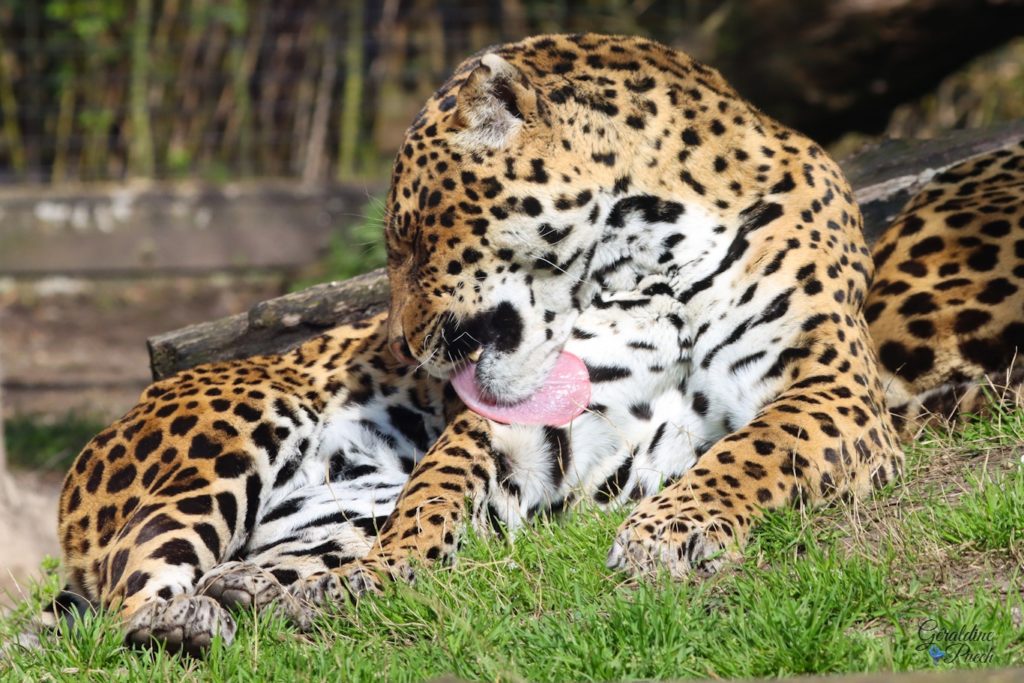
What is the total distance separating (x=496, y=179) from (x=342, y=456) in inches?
60.4

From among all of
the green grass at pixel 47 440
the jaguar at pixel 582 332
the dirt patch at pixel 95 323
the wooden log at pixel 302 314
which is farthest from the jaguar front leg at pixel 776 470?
the dirt patch at pixel 95 323

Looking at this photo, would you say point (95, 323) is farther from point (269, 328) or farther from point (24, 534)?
point (269, 328)

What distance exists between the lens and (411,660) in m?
4.09

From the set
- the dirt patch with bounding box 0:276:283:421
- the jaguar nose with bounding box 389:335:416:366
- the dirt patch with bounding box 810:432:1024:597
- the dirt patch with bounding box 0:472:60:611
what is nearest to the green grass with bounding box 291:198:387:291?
the dirt patch with bounding box 0:276:283:421

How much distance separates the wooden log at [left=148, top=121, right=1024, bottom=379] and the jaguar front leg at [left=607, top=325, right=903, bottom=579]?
2204 mm

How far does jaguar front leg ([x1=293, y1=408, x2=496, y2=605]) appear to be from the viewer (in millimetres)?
4770

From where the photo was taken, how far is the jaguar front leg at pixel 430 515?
4770 mm

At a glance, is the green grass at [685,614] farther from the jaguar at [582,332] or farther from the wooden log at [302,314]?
the wooden log at [302,314]

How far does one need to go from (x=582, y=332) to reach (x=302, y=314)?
2.12 m

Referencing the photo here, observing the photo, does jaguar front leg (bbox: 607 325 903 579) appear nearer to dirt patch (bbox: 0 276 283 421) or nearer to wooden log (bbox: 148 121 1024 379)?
wooden log (bbox: 148 121 1024 379)

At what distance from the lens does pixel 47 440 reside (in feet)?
33.2

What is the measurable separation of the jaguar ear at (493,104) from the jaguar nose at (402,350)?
0.87 metres

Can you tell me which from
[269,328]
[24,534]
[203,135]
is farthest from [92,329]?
[269,328]

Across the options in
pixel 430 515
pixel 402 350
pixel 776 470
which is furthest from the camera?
pixel 402 350
